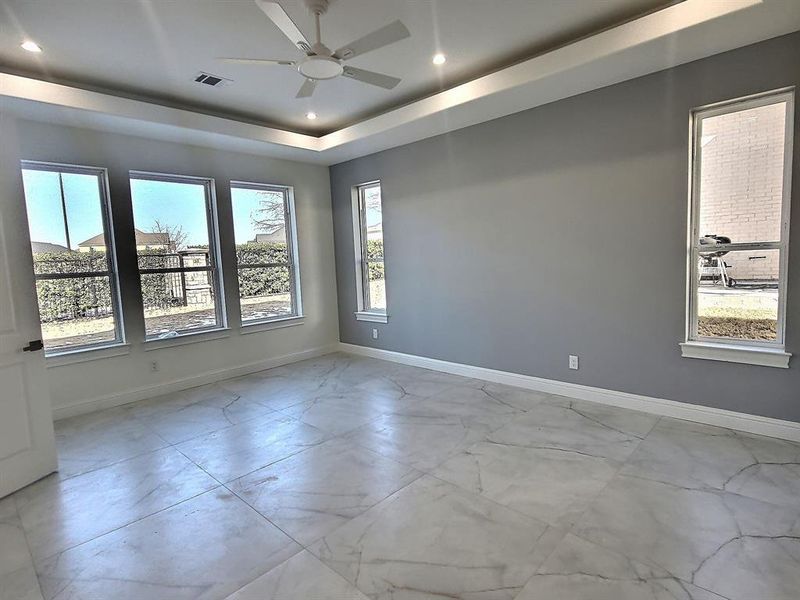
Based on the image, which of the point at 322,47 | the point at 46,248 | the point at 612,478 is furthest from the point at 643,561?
the point at 46,248

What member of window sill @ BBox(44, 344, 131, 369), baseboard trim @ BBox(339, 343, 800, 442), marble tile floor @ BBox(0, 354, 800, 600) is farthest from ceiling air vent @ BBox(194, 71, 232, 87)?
baseboard trim @ BBox(339, 343, 800, 442)

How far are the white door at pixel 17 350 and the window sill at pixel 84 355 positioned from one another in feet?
3.98

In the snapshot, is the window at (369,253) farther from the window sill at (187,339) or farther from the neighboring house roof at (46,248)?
the neighboring house roof at (46,248)

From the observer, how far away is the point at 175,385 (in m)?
4.59

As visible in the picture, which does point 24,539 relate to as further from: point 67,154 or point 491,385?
point 491,385

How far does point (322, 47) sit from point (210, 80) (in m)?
1.70

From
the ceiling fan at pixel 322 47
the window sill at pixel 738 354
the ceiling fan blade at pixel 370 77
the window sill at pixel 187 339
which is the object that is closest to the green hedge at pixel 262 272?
the window sill at pixel 187 339

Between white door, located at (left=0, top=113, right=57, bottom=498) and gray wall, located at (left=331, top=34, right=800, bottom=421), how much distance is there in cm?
350

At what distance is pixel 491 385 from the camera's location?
4363mm

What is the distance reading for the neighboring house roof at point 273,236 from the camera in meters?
5.40

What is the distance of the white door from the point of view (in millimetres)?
2596

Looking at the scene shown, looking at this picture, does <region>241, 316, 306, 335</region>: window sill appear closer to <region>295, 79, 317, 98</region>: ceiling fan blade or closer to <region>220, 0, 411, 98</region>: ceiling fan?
<region>295, 79, 317, 98</region>: ceiling fan blade

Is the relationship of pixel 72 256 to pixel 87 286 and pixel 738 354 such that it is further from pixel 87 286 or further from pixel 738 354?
pixel 738 354

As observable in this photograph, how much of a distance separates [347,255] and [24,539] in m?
4.38
